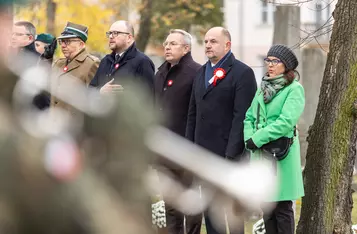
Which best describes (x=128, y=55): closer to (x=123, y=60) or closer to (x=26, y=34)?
(x=123, y=60)

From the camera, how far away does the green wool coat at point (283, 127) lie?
288 inches

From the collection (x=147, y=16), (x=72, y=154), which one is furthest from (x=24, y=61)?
(x=147, y=16)

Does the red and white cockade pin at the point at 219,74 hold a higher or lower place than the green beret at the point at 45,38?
higher

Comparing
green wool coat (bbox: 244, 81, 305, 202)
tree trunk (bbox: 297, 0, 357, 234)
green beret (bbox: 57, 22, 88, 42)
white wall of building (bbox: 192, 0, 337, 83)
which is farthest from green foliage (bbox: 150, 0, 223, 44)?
green wool coat (bbox: 244, 81, 305, 202)

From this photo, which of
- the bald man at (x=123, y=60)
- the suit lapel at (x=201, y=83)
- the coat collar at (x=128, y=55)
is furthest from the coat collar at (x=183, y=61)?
the suit lapel at (x=201, y=83)

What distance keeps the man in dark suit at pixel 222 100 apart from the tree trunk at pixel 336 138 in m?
0.66

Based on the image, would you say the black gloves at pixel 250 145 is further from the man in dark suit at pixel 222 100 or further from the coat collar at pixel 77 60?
the coat collar at pixel 77 60

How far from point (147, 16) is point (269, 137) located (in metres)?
18.3

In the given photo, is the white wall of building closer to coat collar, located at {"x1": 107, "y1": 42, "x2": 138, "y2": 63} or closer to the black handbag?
coat collar, located at {"x1": 107, "y1": 42, "x2": 138, "y2": 63}

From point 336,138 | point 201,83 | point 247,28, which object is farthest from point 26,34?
point 247,28

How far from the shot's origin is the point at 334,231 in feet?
25.7

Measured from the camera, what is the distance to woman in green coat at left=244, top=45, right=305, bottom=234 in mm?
7336

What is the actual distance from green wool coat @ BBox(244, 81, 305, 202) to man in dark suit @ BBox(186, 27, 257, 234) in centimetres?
25

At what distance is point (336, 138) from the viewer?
304 inches
